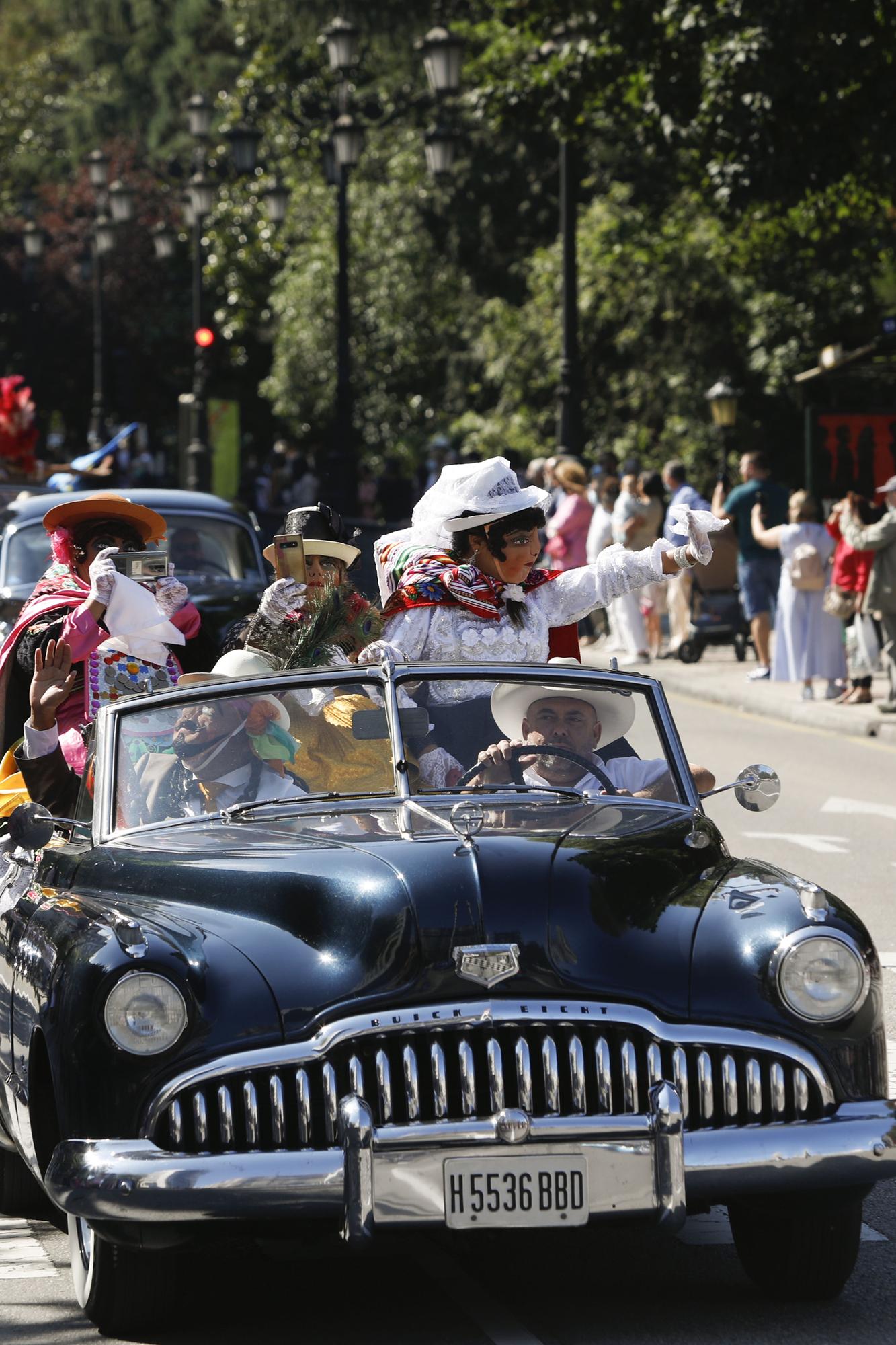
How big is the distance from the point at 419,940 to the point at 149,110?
213 ft

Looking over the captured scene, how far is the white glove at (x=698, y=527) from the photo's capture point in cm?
716

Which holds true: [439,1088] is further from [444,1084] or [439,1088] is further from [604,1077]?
[604,1077]

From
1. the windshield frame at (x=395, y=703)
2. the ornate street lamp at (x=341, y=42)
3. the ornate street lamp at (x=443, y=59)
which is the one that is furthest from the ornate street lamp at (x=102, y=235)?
the windshield frame at (x=395, y=703)

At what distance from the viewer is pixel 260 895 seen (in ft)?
16.3

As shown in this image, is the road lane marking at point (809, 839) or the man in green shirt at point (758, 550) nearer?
the road lane marking at point (809, 839)

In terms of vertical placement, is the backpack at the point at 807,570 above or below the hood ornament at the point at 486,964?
above

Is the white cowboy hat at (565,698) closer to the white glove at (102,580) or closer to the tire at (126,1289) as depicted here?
the tire at (126,1289)

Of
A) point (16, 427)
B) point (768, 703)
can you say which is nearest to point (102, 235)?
point (16, 427)

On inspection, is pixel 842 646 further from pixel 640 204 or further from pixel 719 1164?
pixel 640 204

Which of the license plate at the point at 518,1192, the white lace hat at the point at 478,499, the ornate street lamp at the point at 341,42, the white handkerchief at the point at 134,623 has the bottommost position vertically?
the license plate at the point at 518,1192

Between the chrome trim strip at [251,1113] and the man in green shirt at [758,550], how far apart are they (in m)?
16.7

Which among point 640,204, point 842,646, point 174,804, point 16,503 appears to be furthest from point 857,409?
point 174,804

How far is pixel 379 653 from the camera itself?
6828 mm

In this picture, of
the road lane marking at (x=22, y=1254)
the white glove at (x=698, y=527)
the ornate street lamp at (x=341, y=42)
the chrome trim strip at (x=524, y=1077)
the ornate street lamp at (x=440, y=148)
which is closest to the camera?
the chrome trim strip at (x=524, y=1077)
